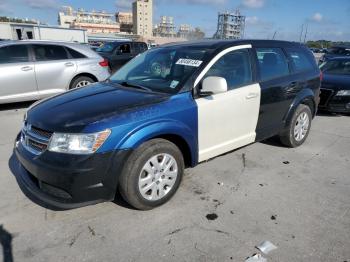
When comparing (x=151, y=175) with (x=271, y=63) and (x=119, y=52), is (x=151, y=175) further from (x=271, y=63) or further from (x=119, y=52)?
(x=119, y=52)

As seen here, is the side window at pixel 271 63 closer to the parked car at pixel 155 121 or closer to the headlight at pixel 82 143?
the parked car at pixel 155 121

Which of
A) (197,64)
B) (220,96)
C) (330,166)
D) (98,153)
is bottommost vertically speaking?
(330,166)

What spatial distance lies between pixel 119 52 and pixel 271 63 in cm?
1032

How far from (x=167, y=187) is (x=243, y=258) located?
1.09m

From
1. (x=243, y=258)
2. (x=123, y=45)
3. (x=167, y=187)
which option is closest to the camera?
(x=243, y=258)

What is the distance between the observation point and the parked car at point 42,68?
6.83m

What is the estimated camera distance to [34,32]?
112 feet

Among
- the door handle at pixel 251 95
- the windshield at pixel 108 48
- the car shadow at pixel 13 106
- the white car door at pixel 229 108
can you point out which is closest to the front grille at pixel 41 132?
the white car door at pixel 229 108

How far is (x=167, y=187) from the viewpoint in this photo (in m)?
3.38

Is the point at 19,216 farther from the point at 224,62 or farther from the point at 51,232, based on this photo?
the point at 224,62

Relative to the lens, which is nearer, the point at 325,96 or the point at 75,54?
the point at 325,96

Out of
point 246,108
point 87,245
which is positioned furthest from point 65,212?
point 246,108

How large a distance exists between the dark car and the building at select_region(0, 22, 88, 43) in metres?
23.0

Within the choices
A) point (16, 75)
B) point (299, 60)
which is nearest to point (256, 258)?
point (299, 60)
